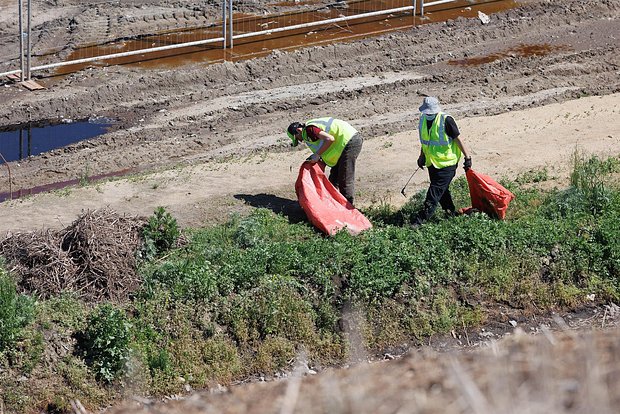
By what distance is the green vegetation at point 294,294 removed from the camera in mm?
10961

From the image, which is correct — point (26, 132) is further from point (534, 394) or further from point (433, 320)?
point (534, 394)

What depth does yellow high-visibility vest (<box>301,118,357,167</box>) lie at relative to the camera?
13.6 m

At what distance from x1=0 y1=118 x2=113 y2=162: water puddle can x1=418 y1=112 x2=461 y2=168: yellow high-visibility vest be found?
7109mm

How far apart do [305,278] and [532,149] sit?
5000 mm

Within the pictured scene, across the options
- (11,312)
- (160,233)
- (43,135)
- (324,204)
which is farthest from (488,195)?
(43,135)

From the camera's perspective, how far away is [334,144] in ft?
44.8

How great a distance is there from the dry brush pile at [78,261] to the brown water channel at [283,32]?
9072 millimetres

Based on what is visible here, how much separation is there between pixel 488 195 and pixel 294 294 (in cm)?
277

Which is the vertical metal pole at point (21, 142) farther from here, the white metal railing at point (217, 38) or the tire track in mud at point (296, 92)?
the white metal railing at point (217, 38)

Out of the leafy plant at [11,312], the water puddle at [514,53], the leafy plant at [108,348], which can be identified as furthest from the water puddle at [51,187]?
the water puddle at [514,53]

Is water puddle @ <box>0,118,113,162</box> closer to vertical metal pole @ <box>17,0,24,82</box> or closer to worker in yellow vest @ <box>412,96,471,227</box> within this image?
vertical metal pole @ <box>17,0,24,82</box>

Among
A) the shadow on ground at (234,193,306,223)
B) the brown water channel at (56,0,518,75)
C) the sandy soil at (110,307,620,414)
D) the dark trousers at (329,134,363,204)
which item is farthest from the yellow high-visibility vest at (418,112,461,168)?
the brown water channel at (56,0,518,75)

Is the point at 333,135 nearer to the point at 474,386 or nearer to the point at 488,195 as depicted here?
the point at 488,195

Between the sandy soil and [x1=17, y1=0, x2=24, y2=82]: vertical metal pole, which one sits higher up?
the sandy soil
